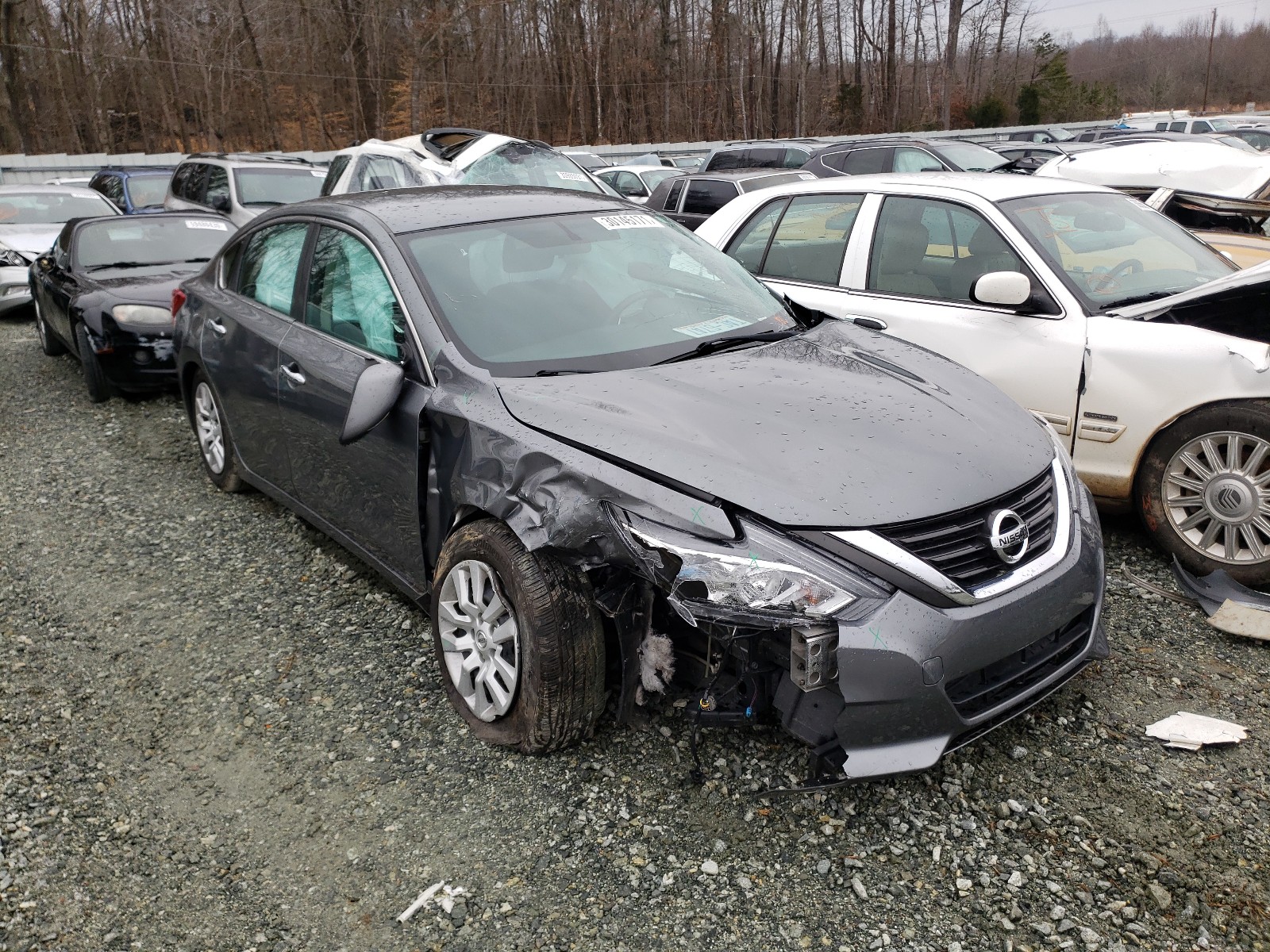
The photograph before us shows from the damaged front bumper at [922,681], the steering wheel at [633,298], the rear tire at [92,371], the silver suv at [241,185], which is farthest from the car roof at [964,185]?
the silver suv at [241,185]

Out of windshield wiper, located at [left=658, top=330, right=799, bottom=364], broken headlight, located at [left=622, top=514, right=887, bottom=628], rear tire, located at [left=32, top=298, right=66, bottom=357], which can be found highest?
windshield wiper, located at [left=658, top=330, right=799, bottom=364]

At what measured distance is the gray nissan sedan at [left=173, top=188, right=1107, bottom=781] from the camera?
8.36ft

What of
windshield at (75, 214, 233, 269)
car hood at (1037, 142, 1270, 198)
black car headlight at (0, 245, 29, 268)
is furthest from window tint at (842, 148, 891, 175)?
black car headlight at (0, 245, 29, 268)

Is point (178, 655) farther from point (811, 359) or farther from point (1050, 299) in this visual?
point (1050, 299)

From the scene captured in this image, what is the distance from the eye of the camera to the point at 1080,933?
2.37 metres

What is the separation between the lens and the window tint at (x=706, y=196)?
38.4 feet

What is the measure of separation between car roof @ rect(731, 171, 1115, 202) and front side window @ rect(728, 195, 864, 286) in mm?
79

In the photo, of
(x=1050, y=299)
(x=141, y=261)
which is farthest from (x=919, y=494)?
(x=141, y=261)

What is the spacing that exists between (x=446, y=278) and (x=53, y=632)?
221cm

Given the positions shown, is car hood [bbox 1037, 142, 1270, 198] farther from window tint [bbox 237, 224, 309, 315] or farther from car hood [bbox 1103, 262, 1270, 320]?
window tint [bbox 237, 224, 309, 315]

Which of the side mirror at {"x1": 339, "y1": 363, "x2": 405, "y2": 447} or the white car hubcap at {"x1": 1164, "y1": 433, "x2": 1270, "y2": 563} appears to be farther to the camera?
the white car hubcap at {"x1": 1164, "y1": 433, "x2": 1270, "y2": 563}

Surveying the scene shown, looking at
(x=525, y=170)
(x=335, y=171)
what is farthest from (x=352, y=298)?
(x=335, y=171)

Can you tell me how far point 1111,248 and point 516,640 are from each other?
3.72 m

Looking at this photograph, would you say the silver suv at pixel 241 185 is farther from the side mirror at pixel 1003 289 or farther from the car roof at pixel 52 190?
the side mirror at pixel 1003 289
